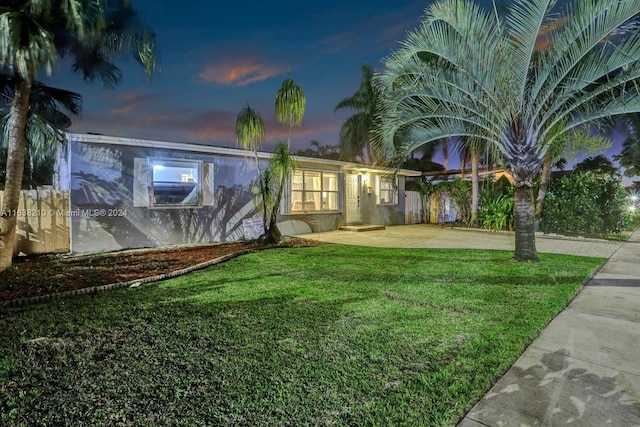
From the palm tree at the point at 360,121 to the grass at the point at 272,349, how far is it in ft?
53.1

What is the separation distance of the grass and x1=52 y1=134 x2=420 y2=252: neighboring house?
399cm

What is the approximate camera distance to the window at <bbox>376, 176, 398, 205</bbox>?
575 inches

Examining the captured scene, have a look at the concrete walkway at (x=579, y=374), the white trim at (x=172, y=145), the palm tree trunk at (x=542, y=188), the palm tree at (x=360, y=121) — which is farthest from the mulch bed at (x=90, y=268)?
the palm tree at (x=360, y=121)

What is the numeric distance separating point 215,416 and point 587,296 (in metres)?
4.68

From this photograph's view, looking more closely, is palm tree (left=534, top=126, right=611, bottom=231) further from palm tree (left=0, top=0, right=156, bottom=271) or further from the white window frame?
palm tree (left=0, top=0, right=156, bottom=271)

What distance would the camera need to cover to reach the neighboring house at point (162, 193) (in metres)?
7.47

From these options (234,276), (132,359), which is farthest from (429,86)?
(132,359)

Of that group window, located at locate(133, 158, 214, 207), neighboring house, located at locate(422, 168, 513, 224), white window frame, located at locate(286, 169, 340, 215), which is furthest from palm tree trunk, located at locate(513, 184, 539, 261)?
neighboring house, located at locate(422, 168, 513, 224)

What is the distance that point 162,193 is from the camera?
8.53 meters

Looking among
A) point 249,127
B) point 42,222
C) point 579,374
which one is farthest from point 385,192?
point 579,374

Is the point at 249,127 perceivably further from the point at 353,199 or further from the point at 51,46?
the point at 353,199

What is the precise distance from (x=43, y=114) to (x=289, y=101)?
200 inches

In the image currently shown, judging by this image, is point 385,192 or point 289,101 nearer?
point 289,101

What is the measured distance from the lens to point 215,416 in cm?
189
